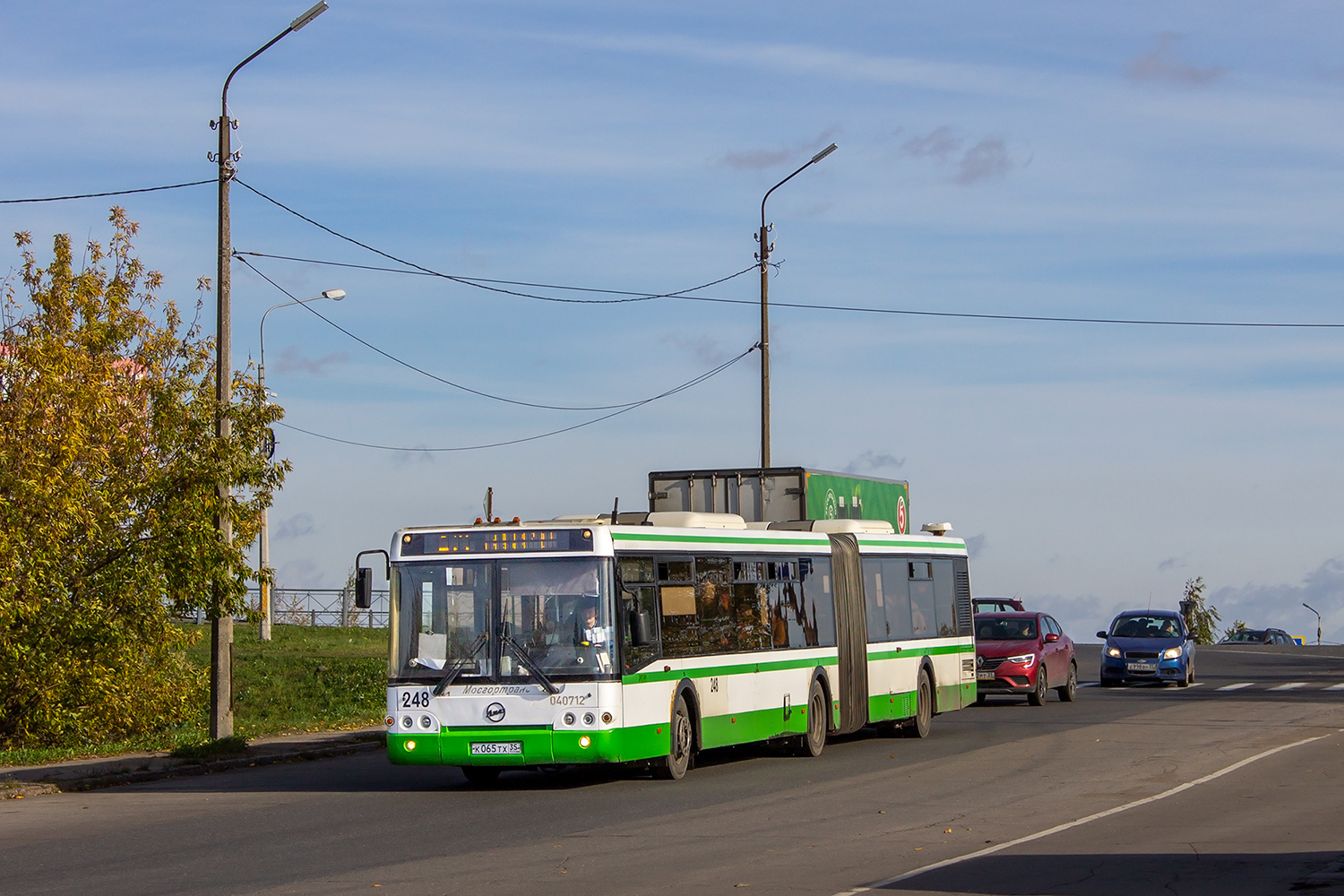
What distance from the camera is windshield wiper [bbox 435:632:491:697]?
677 inches

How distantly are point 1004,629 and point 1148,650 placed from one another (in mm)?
6943

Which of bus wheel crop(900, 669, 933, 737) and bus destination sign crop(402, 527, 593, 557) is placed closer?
bus destination sign crop(402, 527, 593, 557)

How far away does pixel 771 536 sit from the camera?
20969 mm

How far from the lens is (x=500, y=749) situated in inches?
669

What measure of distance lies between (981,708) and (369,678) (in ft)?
52.0

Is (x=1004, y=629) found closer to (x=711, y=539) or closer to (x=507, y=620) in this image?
(x=711, y=539)

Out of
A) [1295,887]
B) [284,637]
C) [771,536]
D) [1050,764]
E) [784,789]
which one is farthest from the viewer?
[284,637]

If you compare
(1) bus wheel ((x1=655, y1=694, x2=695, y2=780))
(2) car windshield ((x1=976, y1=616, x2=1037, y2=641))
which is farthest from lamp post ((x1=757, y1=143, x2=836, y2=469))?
(1) bus wheel ((x1=655, y1=694, x2=695, y2=780))

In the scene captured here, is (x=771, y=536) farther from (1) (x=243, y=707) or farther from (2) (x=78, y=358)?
(1) (x=243, y=707)

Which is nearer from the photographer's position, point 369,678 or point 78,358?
point 78,358

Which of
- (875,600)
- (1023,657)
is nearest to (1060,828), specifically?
(875,600)

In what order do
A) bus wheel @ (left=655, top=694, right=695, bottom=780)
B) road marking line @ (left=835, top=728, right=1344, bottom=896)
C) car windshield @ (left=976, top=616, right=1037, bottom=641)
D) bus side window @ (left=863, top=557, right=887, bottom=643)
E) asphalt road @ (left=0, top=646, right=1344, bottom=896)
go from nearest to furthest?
road marking line @ (left=835, top=728, right=1344, bottom=896) → asphalt road @ (left=0, top=646, right=1344, bottom=896) → bus wheel @ (left=655, top=694, right=695, bottom=780) → bus side window @ (left=863, top=557, right=887, bottom=643) → car windshield @ (left=976, top=616, right=1037, bottom=641)

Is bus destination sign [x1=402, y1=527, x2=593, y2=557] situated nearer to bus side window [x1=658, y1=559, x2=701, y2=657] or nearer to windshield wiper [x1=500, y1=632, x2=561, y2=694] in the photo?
windshield wiper [x1=500, y1=632, x2=561, y2=694]

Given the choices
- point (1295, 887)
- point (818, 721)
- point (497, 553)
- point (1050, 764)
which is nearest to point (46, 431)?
point (497, 553)
